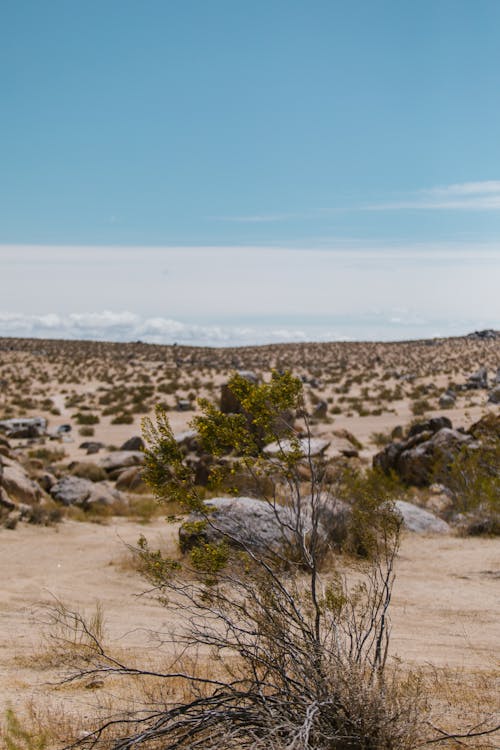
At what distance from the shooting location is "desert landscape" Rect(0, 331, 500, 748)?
5.68 metres

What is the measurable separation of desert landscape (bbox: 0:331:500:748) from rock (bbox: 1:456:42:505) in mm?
34

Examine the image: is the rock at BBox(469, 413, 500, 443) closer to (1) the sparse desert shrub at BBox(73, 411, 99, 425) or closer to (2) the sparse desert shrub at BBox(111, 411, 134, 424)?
(2) the sparse desert shrub at BBox(111, 411, 134, 424)

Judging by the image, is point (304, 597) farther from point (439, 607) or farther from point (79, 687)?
point (439, 607)

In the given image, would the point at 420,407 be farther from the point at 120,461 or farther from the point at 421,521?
the point at 421,521

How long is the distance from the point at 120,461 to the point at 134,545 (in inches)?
336

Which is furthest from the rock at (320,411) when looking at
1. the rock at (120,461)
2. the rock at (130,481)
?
the rock at (130,481)

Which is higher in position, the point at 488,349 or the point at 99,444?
the point at 488,349

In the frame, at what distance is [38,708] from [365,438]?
74.0 ft

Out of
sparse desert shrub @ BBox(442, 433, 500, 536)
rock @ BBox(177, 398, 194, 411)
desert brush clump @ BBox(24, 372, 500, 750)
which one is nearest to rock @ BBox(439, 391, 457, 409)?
rock @ BBox(177, 398, 194, 411)

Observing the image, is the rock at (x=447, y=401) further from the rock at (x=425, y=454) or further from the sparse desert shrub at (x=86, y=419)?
the sparse desert shrub at (x=86, y=419)

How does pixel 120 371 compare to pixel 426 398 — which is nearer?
pixel 426 398

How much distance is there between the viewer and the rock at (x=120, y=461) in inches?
826

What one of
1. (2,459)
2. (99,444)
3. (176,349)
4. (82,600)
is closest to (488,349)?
(176,349)

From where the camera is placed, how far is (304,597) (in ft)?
19.3
